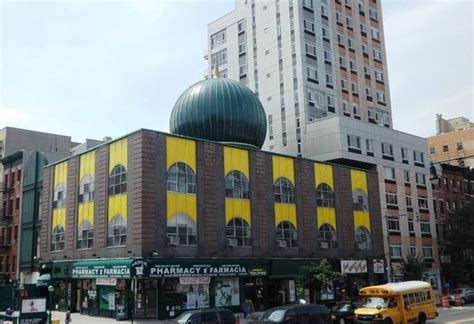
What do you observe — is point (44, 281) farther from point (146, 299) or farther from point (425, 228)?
point (425, 228)

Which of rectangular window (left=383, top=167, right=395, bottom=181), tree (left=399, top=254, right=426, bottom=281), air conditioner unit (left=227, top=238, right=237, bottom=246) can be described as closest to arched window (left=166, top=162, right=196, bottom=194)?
air conditioner unit (left=227, top=238, right=237, bottom=246)

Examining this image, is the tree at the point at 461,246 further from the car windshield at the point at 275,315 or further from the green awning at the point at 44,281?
the green awning at the point at 44,281

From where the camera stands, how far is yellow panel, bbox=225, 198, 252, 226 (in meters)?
41.3

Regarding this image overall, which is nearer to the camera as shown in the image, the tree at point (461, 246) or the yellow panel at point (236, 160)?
the yellow panel at point (236, 160)

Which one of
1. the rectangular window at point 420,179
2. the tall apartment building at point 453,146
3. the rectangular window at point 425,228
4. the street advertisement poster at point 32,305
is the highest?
the tall apartment building at point 453,146

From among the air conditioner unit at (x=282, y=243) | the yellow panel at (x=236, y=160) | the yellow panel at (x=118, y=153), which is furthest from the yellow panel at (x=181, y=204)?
the air conditioner unit at (x=282, y=243)

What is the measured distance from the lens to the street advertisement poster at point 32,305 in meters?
23.2

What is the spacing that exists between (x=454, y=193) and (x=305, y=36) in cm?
3009

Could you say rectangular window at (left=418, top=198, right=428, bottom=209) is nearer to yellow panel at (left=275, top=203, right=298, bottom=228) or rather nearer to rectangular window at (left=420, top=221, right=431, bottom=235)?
rectangular window at (left=420, top=221, right=431, bottom=235)

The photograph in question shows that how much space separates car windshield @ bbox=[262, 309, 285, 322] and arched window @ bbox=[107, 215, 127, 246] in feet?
52.5

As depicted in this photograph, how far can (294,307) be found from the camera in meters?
24.4

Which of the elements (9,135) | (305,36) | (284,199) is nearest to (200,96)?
(284,199)

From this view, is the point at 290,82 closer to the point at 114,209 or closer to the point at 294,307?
the point at 114,209

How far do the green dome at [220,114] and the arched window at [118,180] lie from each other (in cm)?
876
